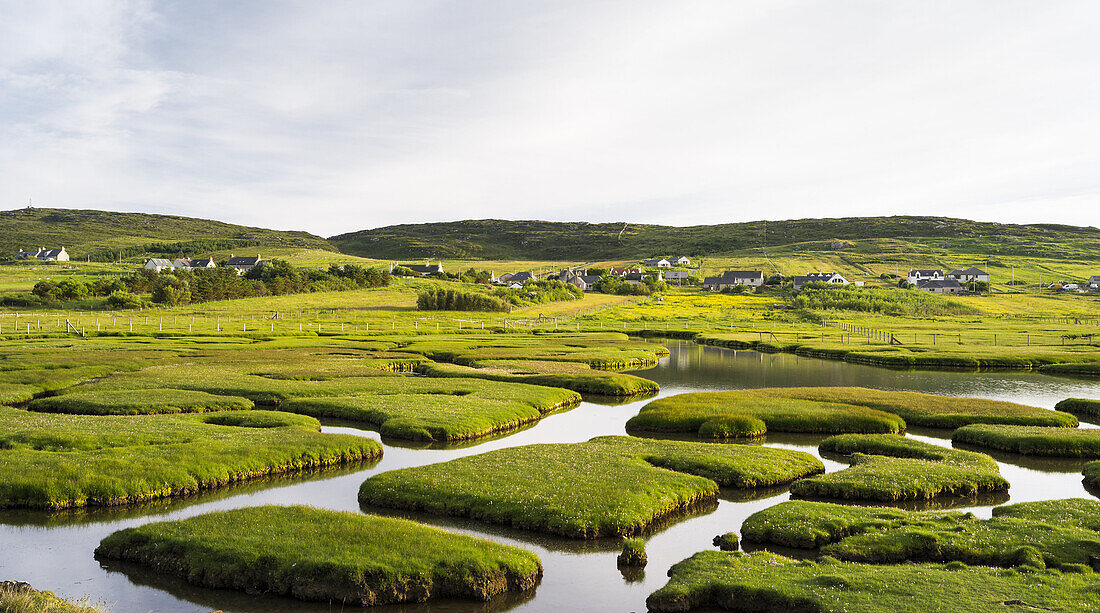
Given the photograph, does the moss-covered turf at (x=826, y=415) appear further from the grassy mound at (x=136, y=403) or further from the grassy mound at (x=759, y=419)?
the grassy mound at (x=136, y=403)

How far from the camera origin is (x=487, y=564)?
65.1 feet

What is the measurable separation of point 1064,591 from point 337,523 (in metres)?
19.1

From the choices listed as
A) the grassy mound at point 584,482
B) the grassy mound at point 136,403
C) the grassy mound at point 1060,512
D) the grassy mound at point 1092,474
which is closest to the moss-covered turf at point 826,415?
the grassy mound at point 584,482

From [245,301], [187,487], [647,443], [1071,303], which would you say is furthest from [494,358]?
[1071,303]

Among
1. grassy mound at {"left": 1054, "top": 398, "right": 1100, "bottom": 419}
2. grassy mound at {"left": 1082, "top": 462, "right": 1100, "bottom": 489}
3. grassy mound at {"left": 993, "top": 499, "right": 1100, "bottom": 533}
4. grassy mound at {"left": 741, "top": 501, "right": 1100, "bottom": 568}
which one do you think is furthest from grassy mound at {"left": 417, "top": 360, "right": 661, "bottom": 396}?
grassy mound at {"left": 993, "top": 499, "right": 1100, "bottom": 533}

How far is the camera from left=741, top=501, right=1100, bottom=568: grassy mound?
20094 mm

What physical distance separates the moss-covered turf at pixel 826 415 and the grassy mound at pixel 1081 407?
17.0 ft

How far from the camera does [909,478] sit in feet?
94.8

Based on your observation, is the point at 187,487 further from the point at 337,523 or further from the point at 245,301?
the point at 245,301

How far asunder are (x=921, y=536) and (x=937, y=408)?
2905cm

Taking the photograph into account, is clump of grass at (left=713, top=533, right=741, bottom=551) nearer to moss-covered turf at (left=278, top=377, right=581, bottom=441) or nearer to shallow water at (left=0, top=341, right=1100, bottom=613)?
shallow water at (left=0, top=341, right=1100, bottom=613)

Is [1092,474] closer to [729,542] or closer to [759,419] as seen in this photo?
[759,419]

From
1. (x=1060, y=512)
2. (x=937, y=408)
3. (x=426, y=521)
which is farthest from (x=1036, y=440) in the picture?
(x=426, y=521)

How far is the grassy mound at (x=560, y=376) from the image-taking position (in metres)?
58.3
